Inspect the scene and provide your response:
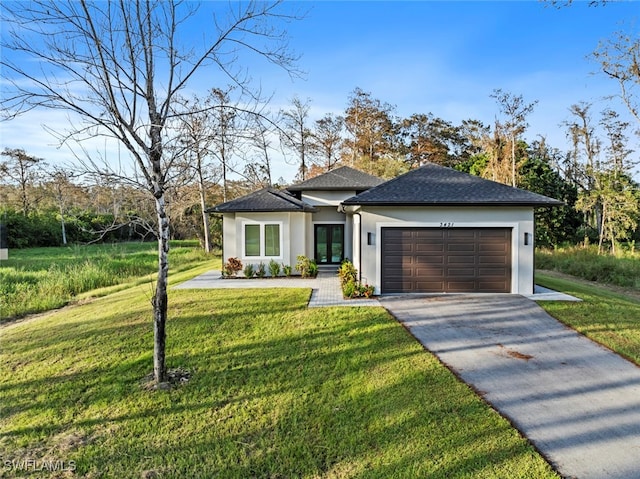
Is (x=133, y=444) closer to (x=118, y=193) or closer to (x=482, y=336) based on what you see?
(x=118, y=193)

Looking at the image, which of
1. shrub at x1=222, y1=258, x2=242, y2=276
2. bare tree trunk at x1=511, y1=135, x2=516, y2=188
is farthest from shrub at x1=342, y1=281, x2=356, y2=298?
bare tree trunk at x1=511, y1=135, x2=516, y2=188

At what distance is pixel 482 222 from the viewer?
429 inches

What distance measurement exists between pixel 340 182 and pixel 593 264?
13023 millimetres

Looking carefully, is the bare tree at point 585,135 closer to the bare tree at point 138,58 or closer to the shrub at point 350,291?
the shrub at point 350,291

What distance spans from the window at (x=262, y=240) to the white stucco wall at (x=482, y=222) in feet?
15.5

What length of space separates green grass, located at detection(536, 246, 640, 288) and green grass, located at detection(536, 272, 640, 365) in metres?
7.49

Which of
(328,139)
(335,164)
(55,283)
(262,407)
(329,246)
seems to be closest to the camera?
(262,407)

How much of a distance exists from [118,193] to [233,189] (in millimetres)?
27564

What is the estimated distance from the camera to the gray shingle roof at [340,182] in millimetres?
17203

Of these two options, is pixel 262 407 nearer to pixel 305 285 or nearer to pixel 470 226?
pixel 305 285

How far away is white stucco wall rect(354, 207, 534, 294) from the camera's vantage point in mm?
10875

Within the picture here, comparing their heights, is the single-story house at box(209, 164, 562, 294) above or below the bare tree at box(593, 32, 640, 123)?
below

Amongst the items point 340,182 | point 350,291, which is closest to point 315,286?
point 350,291

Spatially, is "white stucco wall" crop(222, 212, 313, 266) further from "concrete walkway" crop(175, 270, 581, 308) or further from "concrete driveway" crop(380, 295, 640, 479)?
"concrete driveway" crop(380, 295, 640, 479)
